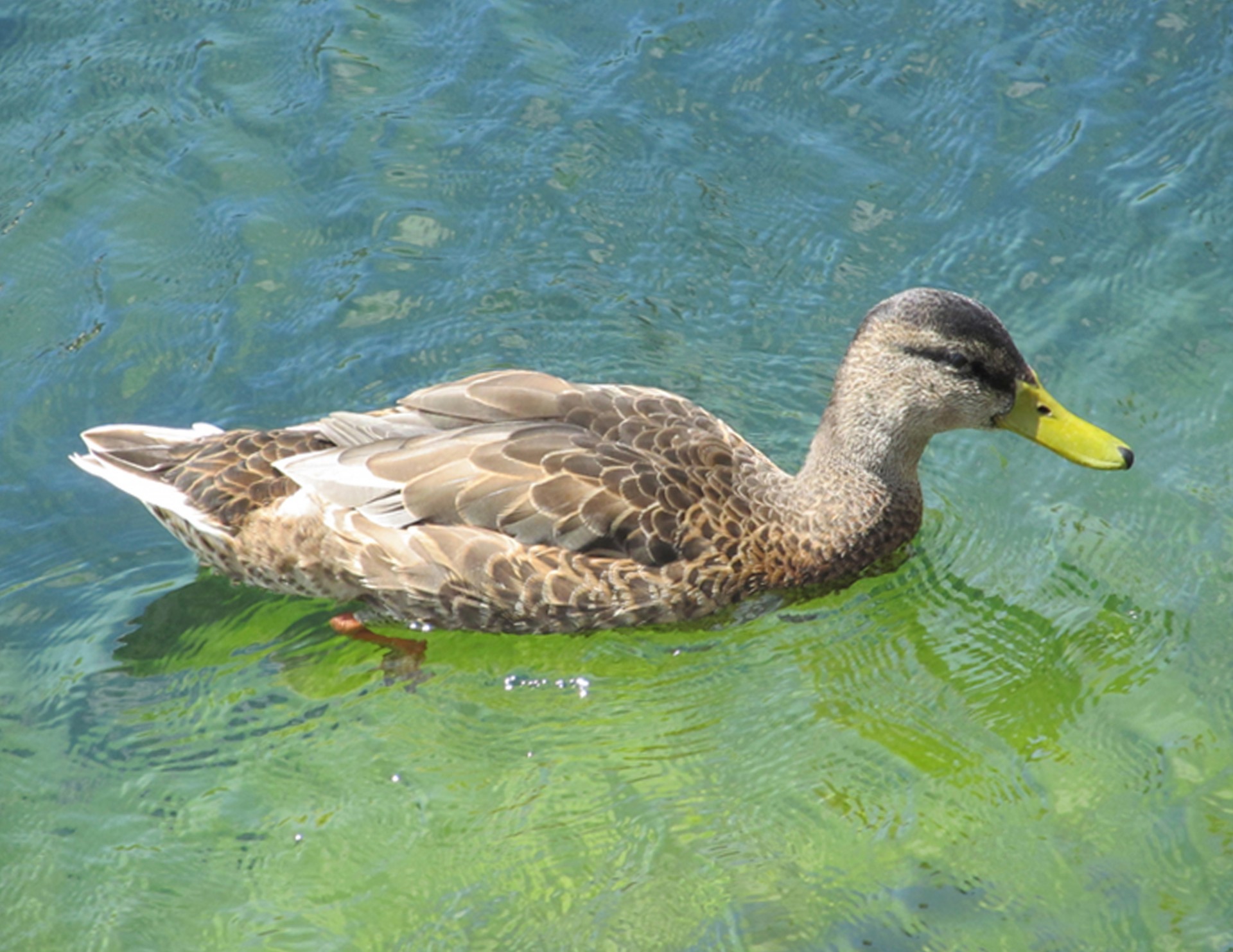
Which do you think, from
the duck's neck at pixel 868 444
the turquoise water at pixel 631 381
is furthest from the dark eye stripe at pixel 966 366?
the turquoise water at pixel 631 381

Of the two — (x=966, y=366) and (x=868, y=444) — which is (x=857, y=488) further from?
(x=966, y=366)

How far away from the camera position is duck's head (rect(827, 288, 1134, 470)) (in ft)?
21.9

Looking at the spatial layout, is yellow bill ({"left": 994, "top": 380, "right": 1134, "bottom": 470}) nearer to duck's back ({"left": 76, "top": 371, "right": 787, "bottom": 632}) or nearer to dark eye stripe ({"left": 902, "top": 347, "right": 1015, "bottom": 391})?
dark eye stripe ({"left": 902, "top": 347, "right": 1015, "bottom": 391})

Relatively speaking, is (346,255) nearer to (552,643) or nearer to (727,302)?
(727,302)

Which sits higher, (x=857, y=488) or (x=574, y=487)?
(x=857, y=488)

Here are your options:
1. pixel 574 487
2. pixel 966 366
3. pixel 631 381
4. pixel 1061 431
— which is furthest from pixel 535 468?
pixel 1061 431

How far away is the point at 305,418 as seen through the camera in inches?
306

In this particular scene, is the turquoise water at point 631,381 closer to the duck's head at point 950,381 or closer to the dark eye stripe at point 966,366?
the duck's head at point 950,381

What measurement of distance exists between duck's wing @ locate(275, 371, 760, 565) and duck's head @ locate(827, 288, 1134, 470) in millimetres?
730

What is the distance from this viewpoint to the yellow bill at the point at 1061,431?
6750 millimetres

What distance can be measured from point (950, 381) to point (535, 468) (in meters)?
1.87

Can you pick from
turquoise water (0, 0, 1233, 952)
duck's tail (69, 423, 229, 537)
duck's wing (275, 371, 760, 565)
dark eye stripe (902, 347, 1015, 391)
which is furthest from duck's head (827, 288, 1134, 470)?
duck's tail (69, 423, 229, 537)

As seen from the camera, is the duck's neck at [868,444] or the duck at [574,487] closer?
the duck at [574,487]

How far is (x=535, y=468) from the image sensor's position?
6.68 meters
